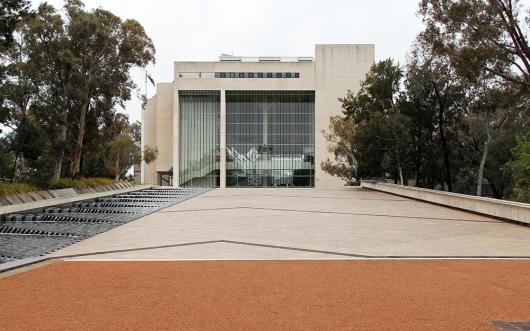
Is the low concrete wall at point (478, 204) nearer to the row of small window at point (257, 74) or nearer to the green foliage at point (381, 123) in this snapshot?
the green foliage at point (381, 123)

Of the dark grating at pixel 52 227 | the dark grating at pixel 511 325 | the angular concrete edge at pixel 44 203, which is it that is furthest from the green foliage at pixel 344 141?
the dark grating at pixel 511 325

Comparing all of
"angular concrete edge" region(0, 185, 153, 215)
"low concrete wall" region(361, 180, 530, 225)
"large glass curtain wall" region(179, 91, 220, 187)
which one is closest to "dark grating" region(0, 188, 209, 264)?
"angular concrete edge" region(0, 185, 153, 215)

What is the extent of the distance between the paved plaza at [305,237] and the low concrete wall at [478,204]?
33 cm

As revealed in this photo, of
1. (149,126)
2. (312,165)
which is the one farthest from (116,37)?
(149,126)

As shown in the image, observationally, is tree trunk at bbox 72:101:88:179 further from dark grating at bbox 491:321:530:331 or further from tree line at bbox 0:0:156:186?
dark grating at bbox 491:321:530:331

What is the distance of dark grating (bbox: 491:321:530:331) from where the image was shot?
4.77 m

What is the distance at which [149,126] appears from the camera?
8206 cm

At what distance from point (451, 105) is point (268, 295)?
28356 mm

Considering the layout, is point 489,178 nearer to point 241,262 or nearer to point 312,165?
point 312,165

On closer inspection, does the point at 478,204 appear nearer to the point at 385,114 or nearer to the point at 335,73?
the point at 385,114

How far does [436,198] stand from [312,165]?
51.1 meters

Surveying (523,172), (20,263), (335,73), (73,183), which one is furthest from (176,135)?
(20,263)

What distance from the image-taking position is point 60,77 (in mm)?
25656

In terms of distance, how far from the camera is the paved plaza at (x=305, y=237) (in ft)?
30.9
